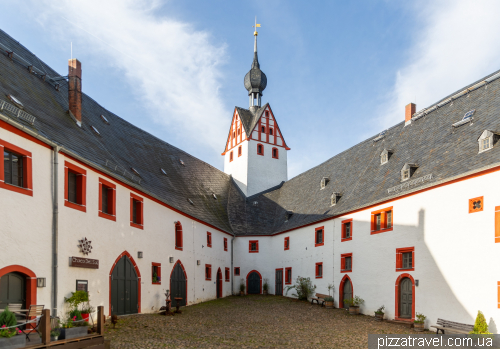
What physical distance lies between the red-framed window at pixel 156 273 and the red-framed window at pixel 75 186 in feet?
22.9

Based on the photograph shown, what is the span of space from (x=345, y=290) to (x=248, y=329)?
1061 cm

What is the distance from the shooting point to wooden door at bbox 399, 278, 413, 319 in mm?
20156

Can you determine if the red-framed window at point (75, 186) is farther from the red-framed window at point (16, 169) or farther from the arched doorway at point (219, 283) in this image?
the arched doorway at point (219, 283)

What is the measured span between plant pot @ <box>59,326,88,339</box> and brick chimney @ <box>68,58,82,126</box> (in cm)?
1280

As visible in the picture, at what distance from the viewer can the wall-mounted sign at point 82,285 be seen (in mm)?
15758

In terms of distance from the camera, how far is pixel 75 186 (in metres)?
16.5

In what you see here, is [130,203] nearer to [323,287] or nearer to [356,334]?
[356,334]

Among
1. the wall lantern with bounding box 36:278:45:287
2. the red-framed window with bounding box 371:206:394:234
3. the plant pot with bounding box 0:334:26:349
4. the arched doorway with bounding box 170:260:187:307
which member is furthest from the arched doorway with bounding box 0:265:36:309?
the red-framed window with bounding box 371:206:394:234

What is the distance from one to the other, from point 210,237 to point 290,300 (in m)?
7.34

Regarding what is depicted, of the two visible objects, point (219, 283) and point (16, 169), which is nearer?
point (16, 169)

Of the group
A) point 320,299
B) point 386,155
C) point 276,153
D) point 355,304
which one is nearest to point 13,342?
point 355,304

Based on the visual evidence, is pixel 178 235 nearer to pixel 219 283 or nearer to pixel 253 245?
pixel 219 283

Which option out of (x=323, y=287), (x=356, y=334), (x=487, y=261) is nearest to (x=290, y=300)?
(x=323, y=287)

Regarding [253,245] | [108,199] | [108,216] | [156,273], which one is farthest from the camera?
[253,245]
